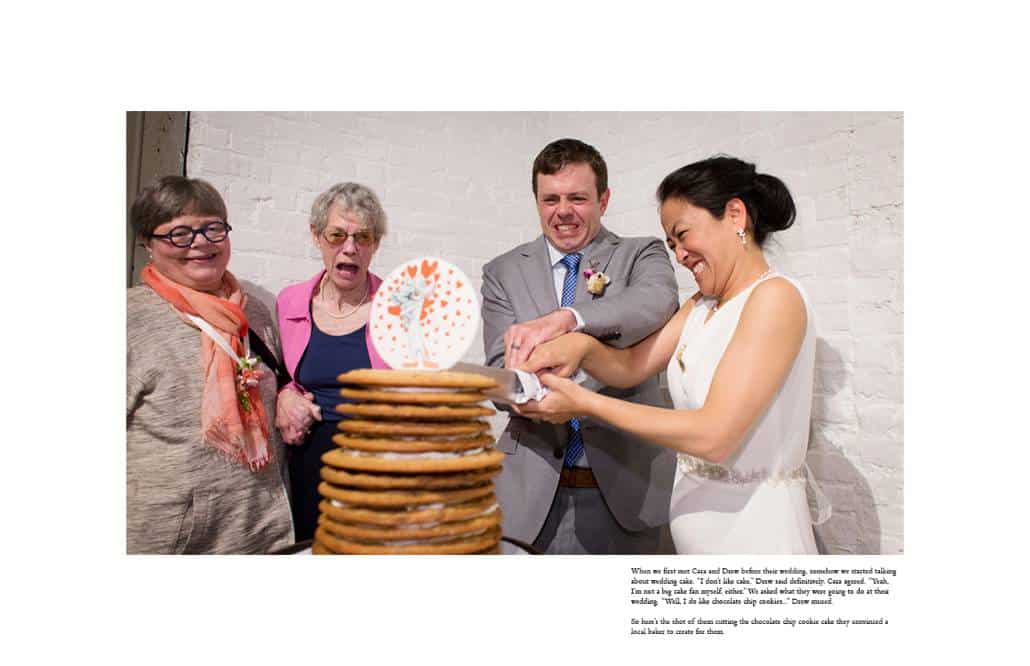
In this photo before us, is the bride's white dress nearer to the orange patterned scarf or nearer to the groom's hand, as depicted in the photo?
the groom's hand

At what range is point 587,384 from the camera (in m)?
2.42

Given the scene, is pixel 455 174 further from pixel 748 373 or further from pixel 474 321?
pixel 748 373

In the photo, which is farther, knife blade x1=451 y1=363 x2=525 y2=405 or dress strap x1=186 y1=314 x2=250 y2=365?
dress strap x1=186 y1=314 x2=250 y2=365

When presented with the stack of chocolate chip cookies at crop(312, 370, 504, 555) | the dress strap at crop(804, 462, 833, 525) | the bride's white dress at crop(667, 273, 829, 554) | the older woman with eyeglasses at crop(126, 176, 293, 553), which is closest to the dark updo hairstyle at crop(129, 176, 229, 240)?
the older woman with eyeglasses at crop(126, 176, 293, 553)

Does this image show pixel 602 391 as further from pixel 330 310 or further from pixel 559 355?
pixel 330 310

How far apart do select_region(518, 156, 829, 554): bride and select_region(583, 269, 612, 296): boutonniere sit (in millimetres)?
170

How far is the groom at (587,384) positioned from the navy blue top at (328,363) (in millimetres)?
453

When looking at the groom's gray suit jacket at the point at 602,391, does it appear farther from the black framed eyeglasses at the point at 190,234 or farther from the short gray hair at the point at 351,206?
the black framed eyeglasses at the point at 190,234

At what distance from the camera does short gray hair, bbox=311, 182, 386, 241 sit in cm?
242

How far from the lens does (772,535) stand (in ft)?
7.57
